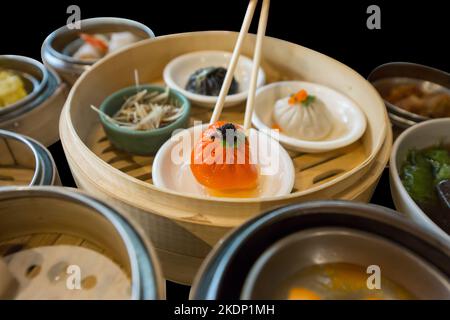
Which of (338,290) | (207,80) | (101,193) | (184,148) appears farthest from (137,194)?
(207,80)

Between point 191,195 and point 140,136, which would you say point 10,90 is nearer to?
point 140,136

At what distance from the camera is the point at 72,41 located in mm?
2938

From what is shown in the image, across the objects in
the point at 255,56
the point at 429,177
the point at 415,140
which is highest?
the point at 255,56

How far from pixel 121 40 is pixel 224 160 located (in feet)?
5.29

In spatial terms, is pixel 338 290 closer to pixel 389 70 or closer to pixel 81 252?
pixel 81 252

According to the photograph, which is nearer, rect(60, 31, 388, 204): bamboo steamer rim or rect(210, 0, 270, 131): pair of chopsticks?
rect(60, 31, 388, 204): bamboo steamer rim

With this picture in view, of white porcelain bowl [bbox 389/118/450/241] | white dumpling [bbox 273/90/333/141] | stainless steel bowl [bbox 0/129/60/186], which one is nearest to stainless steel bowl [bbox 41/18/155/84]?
stainless steel bowl [bbox 0/129/60/186]

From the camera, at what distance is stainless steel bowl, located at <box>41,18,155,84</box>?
2520 millimetres

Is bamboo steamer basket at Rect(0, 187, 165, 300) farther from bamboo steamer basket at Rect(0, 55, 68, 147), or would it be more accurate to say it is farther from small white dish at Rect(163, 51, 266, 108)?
small white dish at Rect(163, 51, 266, 108)

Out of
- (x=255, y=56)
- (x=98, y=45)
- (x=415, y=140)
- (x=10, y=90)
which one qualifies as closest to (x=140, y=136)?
(x=255, y=56)

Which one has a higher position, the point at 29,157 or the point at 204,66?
the point at 204,66

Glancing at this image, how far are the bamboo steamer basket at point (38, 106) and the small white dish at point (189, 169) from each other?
88cm

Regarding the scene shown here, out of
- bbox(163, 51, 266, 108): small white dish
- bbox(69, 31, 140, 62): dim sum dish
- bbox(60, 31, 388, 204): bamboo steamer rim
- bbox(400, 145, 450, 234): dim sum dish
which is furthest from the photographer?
bbox(69, 31, 140, 62): dim sum dish

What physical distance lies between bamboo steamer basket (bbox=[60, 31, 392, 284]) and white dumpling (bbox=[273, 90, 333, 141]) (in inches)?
4.8
